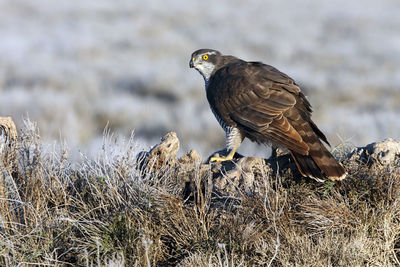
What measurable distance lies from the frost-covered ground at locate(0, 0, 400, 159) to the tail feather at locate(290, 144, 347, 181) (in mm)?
778

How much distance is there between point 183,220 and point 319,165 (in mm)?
1385

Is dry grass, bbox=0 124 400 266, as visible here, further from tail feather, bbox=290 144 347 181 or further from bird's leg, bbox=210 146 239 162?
bird's leg, bbox=210 146 239 162

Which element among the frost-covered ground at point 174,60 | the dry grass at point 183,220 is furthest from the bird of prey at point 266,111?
the frost-covered ground at point 174,60

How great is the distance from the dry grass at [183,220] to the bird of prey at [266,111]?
33 cm

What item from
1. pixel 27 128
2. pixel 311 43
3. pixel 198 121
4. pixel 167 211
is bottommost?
pixel 167 211

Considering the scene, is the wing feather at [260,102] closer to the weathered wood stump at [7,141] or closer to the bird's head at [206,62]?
the bird's head at [206,62]

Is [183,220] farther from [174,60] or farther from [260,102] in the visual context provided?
[174,60]

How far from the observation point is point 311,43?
26984 mm

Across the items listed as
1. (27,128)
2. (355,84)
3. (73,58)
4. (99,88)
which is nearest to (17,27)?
(73,58)

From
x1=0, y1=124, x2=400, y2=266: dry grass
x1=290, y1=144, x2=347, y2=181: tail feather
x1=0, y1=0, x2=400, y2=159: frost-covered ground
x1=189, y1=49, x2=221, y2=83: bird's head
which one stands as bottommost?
x1=0, y1=124, x2=400, y2=266: dry grass

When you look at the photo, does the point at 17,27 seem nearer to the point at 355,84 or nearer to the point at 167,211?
the point at 355,84

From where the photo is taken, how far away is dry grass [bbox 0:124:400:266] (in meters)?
4.68

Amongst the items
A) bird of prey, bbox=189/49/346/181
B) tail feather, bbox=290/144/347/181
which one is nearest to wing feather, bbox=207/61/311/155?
bird of prey, bbox=189/49/346/181

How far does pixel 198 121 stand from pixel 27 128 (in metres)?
8.74
